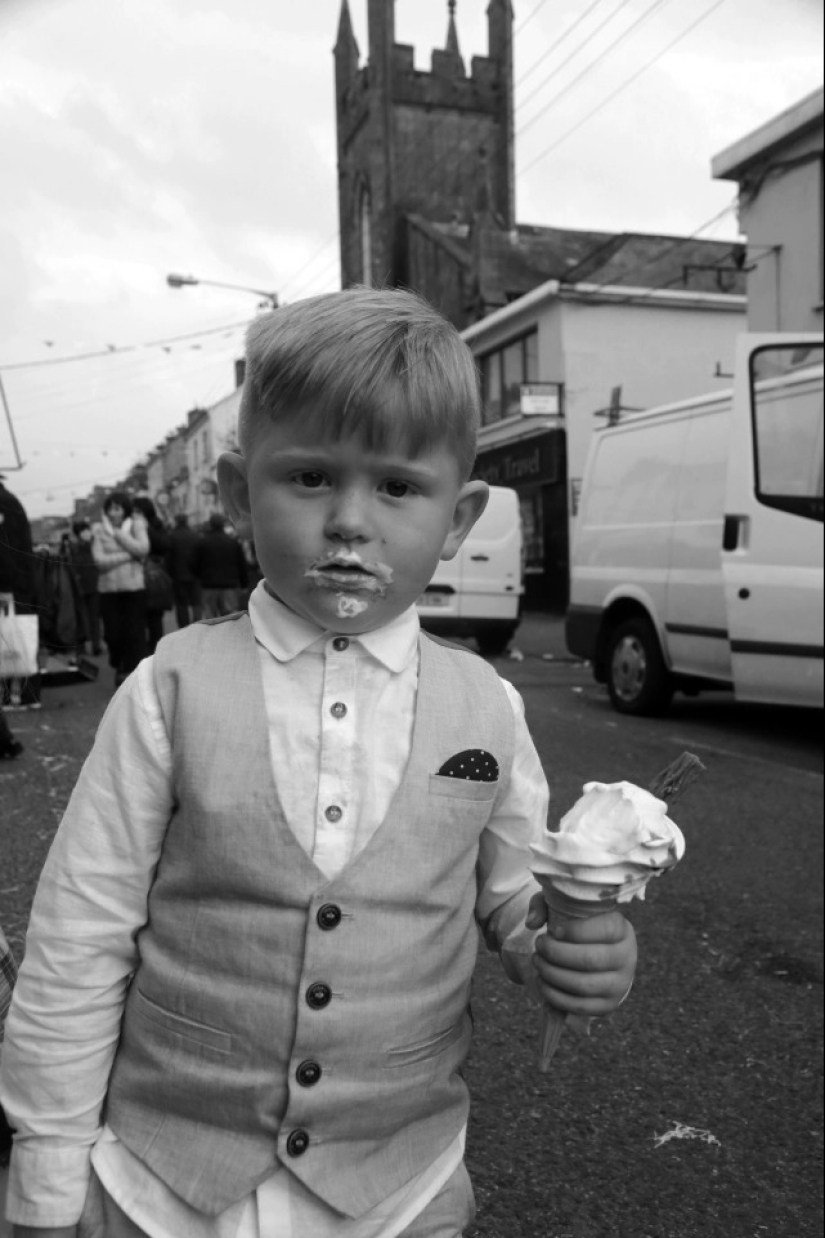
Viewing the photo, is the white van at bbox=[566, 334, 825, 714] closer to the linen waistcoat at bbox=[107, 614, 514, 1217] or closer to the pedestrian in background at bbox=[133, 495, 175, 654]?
A: the pedestrian in background at bbox=[133, 495, 175, 654]

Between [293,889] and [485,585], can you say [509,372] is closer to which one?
[485,585]

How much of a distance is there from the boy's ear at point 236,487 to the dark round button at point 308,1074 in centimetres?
52

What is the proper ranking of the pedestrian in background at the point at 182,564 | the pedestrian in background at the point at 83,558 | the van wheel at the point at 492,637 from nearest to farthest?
the pedestrian in background at the point at 83,558 < the pedestrian in background at the point at 182,564 < the van wheel at the point at 492,637

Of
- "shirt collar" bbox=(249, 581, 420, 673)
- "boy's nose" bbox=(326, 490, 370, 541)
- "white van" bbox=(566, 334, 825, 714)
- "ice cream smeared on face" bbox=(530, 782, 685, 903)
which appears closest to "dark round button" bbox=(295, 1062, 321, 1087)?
"ice cream smeared on face" bbox=(530, 782, 685, 903)

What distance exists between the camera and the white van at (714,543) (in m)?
5.70

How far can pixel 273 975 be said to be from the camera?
108 cm

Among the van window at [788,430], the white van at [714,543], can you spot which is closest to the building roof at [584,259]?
the white van at [714,543]

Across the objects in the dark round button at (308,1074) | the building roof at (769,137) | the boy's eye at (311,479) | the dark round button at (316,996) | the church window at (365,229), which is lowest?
the dark round button at (308,1074)

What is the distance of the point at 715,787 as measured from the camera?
5.06 metres

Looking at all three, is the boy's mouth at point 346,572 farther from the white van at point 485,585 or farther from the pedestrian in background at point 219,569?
the white van at point 485,585

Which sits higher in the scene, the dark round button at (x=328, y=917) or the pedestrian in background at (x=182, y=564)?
the pedestrian in background at (x=182, y=564)

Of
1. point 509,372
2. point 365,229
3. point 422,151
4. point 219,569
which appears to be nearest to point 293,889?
point 219,569

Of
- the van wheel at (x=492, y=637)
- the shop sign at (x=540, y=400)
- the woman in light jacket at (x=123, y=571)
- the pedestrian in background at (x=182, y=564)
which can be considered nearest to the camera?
the woman in light jacket at (x=123, y=571)

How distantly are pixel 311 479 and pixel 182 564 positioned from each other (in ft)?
3.08
